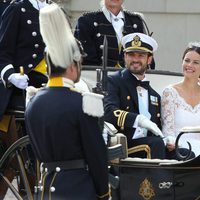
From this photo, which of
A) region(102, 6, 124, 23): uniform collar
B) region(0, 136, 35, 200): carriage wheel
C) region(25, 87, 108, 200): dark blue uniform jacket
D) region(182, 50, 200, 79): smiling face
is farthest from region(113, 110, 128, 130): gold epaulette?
region(102, 6, 124, 23): uniform collar

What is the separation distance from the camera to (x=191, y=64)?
4910 mm

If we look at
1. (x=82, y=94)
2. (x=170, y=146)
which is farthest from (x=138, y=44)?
(x=82, y=94)

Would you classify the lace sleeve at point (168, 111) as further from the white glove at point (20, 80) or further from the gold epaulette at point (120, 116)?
the white glove at point (20, 80)

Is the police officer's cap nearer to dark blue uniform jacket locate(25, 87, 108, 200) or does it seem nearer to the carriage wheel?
the carriage wheel

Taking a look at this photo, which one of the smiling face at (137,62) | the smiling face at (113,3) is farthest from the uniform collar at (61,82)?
the smiling face at (113,3)

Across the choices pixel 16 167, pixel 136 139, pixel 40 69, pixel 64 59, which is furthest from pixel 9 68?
pixel 64 59

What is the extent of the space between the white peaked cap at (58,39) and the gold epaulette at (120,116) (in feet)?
3.57

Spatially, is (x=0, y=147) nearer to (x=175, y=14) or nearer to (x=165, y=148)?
(x=165, y=148)

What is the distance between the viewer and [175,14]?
1066 cm

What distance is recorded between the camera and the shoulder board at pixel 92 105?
10.9 ft

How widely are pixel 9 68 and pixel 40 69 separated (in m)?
0.30

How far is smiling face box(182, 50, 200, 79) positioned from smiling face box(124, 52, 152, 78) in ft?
1.08

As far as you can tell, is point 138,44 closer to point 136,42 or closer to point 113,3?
point 136,42

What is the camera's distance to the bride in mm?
4742
